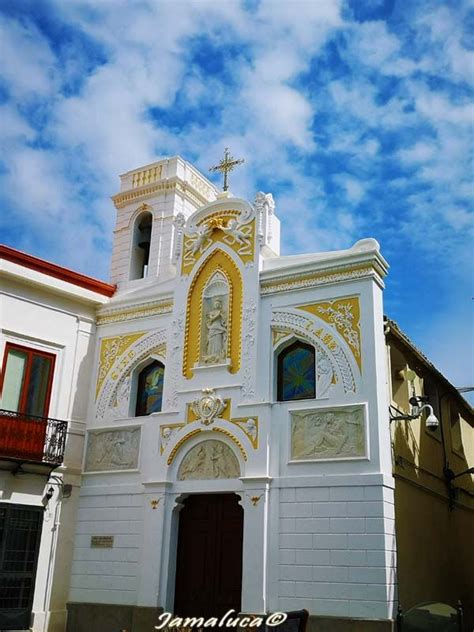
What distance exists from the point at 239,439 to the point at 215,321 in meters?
2.80

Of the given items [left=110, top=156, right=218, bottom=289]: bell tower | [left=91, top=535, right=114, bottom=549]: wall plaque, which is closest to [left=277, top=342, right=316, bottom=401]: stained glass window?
[left=91, top=535, right=114, bottom=549]: wall plaque

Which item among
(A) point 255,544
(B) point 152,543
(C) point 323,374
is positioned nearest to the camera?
(A) point 255,544

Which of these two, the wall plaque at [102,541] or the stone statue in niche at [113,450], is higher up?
the stone statue in niche at [113,450]

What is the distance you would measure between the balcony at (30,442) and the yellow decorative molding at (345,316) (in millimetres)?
6296

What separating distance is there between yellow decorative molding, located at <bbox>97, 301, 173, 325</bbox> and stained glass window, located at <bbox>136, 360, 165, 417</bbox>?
121 cm

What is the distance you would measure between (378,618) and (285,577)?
1815mm

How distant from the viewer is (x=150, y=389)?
625 inches

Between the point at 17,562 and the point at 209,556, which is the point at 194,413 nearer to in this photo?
the point at 209,556

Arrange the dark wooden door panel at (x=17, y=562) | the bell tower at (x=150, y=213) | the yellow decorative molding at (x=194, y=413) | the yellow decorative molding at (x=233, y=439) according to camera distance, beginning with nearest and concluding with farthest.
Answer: the yellow decorative molding at (x=233, y=439), the dark wooden door panel at (x=17, y=562), the yellow decorative molding at (x=194, y=413), the bell tower at (x=150, y=213)

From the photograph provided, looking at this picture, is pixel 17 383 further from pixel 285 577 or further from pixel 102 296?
pixel 285 577

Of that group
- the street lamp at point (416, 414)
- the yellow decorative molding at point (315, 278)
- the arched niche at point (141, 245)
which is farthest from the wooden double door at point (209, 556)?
the arched niche at point (141, 245)

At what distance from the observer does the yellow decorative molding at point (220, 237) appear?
49.5ft

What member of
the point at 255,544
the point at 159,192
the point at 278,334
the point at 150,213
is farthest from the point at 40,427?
the point at 159,192

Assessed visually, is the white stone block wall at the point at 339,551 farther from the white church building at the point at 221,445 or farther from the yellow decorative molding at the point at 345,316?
the yellow decorative molding at the point at 345,316
